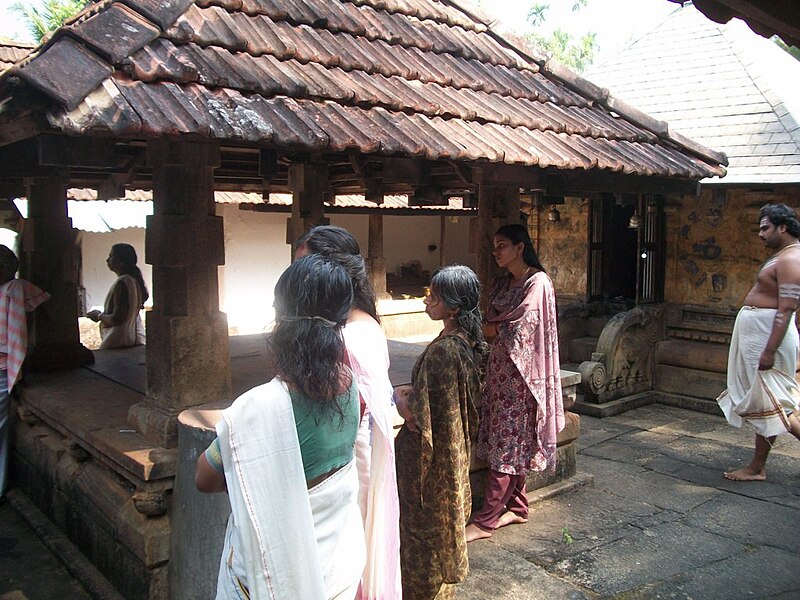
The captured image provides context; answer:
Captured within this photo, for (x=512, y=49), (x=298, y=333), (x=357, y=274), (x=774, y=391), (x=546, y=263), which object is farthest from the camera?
(x=546, y=263)

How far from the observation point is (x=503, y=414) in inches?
177

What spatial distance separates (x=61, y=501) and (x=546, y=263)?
284 inches

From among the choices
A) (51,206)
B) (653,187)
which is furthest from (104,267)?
(653,187)

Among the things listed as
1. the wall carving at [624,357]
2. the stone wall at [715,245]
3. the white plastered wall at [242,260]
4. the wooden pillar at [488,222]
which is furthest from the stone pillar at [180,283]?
the white plastered wall at [242,260]

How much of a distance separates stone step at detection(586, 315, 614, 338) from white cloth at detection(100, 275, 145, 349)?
5676 millimetres


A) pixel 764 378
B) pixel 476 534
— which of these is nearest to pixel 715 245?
pixel 764 378

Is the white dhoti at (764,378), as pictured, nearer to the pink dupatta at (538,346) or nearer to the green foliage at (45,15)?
the pink dupatta at (538,346)

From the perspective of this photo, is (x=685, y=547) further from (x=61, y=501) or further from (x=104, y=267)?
(x=104, y=267)

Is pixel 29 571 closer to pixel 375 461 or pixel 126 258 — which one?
pixel 126 258

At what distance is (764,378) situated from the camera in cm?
533

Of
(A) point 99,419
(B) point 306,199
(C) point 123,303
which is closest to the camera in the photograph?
(A) point 99,419

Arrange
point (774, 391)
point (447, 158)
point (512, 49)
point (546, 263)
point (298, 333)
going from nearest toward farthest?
point (298, 333), point (447, 158), point (774, 391), point (512, 49), point (546, 263)

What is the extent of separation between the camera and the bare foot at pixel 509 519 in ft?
15.1

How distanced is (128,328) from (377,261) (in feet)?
20.7
